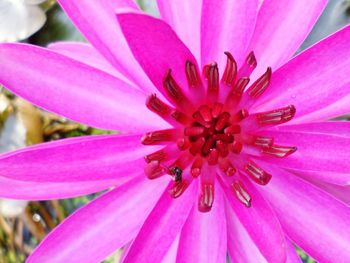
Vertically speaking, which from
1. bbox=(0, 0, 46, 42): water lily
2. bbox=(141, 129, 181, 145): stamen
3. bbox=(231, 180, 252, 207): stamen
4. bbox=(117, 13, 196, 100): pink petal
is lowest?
bbox=(231, 180, 252, 207): stamen


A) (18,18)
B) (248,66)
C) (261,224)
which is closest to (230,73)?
(248,66)

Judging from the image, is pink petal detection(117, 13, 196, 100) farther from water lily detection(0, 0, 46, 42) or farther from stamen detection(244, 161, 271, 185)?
water lily detection(0, 0, 46, 42)

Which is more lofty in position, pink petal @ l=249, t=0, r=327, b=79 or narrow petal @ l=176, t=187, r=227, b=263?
pink petal @ l=249, t=0, r=327, b=79

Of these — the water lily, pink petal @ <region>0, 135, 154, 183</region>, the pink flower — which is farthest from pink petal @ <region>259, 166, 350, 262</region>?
the water lily

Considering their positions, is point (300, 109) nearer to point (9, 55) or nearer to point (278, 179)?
point (278, 179)

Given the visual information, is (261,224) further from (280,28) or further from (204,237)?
(280,28)

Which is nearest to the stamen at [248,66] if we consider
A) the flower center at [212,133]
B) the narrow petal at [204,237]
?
the flower center at [212,133]

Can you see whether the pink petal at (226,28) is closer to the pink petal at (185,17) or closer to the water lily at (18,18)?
the pink petal at (185,17)
